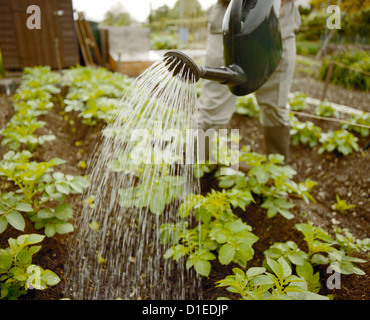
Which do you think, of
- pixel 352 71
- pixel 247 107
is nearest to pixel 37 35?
pixel 247 107

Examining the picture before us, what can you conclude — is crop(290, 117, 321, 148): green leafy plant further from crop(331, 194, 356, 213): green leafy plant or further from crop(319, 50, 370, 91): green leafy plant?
crop(319, 50, 370, 91): green leafy plant

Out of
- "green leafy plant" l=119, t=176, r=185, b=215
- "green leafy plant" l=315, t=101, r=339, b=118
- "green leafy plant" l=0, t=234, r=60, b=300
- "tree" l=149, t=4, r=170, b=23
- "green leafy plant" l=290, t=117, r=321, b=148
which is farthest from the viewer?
"tree" l=149, t=4, r=170, b=23

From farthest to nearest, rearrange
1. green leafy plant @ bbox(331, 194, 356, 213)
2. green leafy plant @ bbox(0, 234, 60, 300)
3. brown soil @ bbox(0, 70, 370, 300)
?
1. green leafy plant @ bbox(331, 194, 356, 213)
2. brown soil @ bbox(0, 70, 370, 300)
3. green leafy plant @ bbox(0, 234, 60, 300)

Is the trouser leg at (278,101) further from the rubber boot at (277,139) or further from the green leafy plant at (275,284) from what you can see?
the green leafy plant at (275,284)

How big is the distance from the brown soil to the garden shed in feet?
6.08

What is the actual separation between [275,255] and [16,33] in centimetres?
592

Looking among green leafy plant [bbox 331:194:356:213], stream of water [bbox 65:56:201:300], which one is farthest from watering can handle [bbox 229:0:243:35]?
green leafy plant [bbox 331:194:356:213]

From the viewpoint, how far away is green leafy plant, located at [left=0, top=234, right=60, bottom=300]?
1.28m

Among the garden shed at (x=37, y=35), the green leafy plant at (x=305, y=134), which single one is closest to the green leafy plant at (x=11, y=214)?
the green leafy plant at (x=305, y=134)

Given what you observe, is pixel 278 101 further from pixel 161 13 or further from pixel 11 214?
pixel 161 13

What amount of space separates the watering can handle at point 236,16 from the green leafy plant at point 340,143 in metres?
2.16

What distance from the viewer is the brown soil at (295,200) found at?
164 cm
